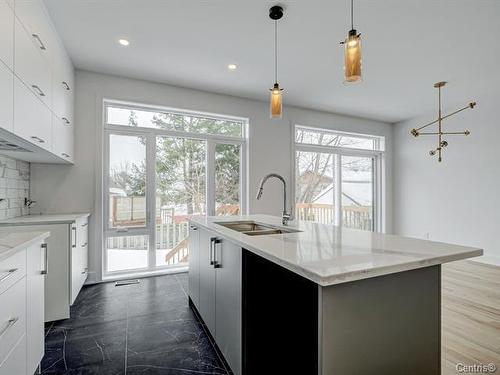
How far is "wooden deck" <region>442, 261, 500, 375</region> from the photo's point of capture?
181cm

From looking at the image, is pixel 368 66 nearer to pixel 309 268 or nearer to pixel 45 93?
pixel 309 268

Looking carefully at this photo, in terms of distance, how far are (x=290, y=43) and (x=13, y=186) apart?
315 centimetres

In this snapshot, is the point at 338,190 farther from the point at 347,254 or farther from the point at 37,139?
the point at 37,139

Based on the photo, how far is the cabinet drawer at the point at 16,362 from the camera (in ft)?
3.75

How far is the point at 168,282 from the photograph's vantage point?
132 inches

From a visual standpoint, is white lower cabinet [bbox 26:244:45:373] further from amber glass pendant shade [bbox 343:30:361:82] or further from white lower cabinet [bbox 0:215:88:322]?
amber glass pendant shade [bbox 343:30:361:82]

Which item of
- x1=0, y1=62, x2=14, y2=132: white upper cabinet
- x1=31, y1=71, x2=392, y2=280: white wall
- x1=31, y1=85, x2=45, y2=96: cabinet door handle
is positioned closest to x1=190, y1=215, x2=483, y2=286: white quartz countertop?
x1=0, y1=62, x2=14, y2=132: white upper cabinet

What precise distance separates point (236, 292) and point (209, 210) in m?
2.67

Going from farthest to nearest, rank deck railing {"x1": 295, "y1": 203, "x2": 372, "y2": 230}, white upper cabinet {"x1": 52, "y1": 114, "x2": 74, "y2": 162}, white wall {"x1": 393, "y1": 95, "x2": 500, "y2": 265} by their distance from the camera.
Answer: deck railing {"x1": 295, "y1": 203, "x2": 372, "y2": 230}
white wall {"x1": 393, "y1": 95, "x2": 500, "y2": 265}
white upper cabinet {"x1": 52, "y1": 114, "x2": 74, "y2": 162}

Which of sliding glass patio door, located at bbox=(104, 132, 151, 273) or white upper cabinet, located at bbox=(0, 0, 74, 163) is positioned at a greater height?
white upper cabinet, located at bbox=(0, 0, 74, 163)

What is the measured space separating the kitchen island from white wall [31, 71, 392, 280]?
221 cm

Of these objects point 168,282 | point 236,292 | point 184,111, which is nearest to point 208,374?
point 236,292

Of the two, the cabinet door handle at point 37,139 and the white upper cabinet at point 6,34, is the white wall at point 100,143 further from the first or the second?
the white upper cabinet at point 6,34

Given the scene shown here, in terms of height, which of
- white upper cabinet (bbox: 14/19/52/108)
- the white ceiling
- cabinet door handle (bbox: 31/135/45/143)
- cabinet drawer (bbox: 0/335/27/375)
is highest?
the white ceiling
